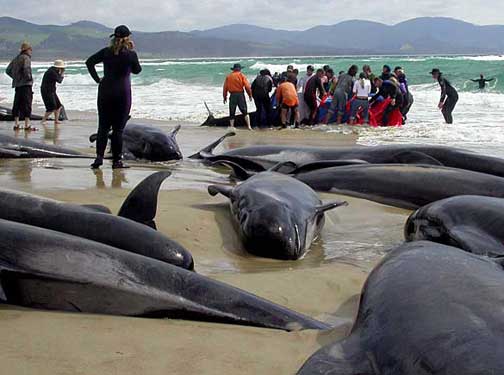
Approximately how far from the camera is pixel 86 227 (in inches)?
201

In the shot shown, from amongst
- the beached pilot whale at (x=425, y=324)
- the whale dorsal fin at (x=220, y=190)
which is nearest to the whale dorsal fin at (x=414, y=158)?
the whale dorsal fin at (x=220, y=190)

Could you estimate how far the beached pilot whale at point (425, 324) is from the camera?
105 inches

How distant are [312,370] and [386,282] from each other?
0.81 m

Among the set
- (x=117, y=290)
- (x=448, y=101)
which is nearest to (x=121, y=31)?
(x=117, y=290)

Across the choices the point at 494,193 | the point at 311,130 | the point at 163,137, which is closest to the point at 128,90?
the point at 163,137

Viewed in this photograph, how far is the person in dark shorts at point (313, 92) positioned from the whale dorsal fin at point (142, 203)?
1477 centimetres

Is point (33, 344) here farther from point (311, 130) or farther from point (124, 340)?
point (311, 130)

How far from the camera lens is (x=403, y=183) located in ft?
27.6

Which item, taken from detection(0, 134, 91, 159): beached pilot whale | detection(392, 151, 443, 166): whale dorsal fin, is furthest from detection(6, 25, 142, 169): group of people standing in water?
detection(392, 151, 443, 166): whale dorsal fin

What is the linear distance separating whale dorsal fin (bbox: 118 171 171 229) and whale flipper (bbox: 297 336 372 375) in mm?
3167

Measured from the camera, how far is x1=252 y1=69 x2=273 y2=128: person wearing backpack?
20.4m

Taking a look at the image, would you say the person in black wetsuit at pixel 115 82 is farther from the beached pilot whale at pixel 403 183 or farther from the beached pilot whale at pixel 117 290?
the beached pilot whale at pixel 117 290

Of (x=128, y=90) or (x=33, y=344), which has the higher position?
(x=128, y=90)

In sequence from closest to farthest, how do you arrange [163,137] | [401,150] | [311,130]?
1. [401,150]
2. [163,137]
3. [311,130]
